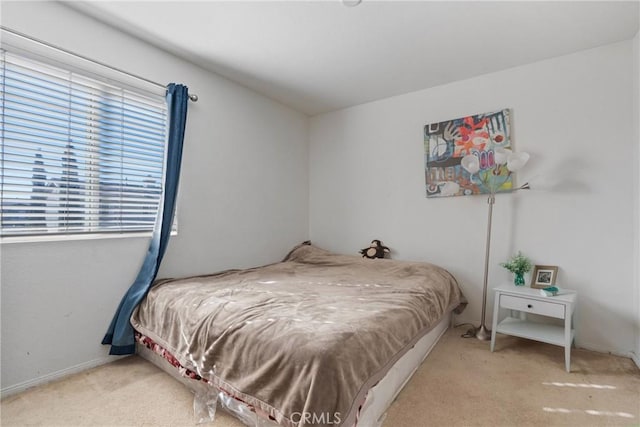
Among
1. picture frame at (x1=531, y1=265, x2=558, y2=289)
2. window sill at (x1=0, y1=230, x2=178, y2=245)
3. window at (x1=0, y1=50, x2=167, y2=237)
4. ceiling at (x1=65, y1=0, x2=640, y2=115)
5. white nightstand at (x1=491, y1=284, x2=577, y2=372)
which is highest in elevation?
ceiling at (x1=65, y1=0, x2=640, y2=115)

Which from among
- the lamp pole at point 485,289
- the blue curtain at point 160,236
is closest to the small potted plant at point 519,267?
the lamp pole at point 485,289

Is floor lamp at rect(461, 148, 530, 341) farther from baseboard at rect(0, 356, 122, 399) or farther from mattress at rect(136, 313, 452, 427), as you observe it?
baseboard at rect(0, 356, 122, 399)

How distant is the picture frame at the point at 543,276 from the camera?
2418 mm

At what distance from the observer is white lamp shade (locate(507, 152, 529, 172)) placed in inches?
95.0

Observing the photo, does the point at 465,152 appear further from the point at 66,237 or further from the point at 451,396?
the point at 66,237

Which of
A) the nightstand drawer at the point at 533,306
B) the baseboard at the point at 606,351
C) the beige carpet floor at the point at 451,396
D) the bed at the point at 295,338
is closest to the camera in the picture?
the bed at the point at 295,338

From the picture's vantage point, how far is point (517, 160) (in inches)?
95.5

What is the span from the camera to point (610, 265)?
7.55 feet

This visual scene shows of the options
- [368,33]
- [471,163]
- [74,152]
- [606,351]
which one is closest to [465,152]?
[471,163]

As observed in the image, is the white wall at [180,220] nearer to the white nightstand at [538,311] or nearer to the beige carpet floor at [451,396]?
the beige carpet floor at [451,396]

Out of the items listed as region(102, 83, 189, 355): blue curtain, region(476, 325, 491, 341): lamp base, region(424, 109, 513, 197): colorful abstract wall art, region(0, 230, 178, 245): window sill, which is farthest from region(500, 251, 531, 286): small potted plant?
region(0, 230, 178, 245): window sill

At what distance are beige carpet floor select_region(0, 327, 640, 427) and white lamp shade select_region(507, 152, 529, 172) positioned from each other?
4.65ft

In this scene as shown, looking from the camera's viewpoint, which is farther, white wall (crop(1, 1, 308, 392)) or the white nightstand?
the white nightstand

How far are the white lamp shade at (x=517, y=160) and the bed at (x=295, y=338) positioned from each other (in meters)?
1.05
